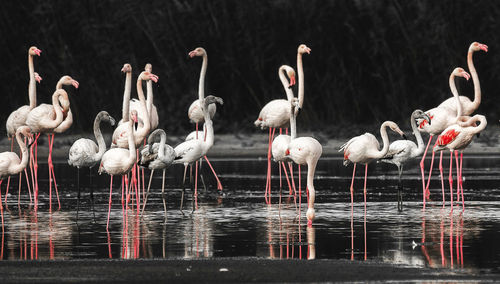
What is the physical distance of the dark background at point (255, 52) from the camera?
1159 inches

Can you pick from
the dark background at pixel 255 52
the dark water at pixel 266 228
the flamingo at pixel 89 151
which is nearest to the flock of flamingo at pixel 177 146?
the flamingo at pixel 89 151

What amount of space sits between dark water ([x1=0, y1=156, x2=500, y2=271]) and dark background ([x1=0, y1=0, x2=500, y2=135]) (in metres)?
11.6

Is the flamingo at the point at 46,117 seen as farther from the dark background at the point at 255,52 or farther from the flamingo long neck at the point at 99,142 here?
the dark background at the point at 255,52

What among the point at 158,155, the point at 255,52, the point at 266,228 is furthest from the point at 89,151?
the point at 255,52

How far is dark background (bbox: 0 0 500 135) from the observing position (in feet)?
96.6

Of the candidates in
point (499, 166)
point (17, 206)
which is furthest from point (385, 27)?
point (17, 206)

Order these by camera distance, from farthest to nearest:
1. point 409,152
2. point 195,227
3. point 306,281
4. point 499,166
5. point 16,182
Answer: point 499,166, point 16,182, point 409,152, point 195,227, point 306,281

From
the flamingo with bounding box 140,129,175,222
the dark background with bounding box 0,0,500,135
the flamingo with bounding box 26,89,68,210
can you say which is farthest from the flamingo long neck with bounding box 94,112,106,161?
the dark background with bounding box 0,0,500,135

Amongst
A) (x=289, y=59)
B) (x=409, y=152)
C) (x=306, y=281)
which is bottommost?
(x=306, y=281)

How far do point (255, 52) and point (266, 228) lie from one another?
18203mm

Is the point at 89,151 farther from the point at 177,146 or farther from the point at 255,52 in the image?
the point at 255,52

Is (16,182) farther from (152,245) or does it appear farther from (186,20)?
(186,20)

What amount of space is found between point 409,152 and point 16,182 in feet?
27.8

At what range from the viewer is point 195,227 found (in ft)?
39.3
